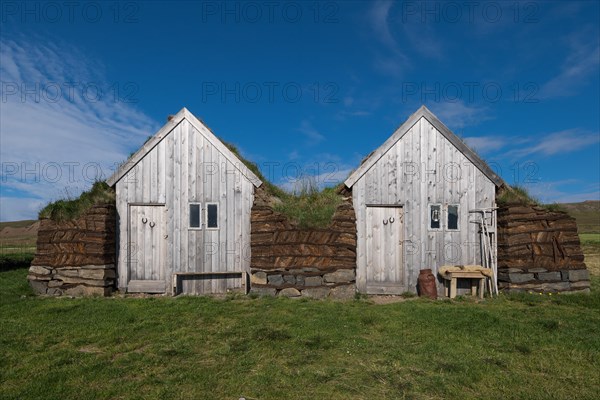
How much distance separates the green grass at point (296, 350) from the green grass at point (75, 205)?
8.75ft

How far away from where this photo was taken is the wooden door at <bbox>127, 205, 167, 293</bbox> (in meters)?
11.2

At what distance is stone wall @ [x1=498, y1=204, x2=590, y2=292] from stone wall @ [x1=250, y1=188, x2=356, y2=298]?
17.0ft

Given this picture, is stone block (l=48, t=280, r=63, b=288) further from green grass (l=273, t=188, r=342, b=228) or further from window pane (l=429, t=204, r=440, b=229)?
window pane (l=429, t=204, r=440, b=229)

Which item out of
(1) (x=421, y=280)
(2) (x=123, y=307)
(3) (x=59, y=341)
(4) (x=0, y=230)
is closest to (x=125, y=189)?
(2) (x=123, y=307)

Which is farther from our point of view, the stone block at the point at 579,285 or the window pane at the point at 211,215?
the window pane at the point at 211,215

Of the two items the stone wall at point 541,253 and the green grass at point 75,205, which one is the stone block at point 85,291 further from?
the stone wall at point 541,253

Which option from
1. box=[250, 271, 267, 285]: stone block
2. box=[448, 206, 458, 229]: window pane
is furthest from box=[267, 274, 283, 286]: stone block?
box=[448, 206, 458, 229]: window pane

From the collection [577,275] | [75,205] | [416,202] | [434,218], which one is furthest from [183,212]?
[577,275]

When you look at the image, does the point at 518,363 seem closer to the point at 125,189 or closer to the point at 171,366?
the point at 171,366

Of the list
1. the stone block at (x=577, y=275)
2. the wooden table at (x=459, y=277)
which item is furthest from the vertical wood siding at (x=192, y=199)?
the stone block at (x=577, y=275)

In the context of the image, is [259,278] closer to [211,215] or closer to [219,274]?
[219,274]

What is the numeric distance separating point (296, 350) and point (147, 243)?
24.5 ft

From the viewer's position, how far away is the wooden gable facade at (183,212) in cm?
1123

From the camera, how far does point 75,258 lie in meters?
10.6
